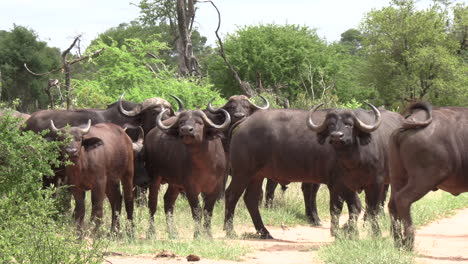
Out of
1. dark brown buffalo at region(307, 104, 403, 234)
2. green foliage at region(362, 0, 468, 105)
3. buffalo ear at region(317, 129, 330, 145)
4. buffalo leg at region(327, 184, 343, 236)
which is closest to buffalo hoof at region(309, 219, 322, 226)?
buffalo leg at region(327, 184, 343, 236)

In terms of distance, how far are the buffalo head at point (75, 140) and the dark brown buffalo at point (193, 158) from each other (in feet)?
4.37

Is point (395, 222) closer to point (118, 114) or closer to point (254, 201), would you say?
point (254, 201)

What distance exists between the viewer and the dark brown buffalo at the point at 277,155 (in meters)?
12.2

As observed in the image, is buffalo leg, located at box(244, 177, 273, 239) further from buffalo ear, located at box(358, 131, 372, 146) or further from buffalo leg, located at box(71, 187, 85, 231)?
buffalo leg, located at box(71, 187, 85, 231)

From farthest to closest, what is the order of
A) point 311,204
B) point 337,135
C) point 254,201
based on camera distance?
point 311,204
point 254,201
point 337,135

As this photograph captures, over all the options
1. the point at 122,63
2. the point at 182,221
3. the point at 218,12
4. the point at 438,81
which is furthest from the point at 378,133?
the point at 438,81

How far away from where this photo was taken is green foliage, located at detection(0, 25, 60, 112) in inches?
1972

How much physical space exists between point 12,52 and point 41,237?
1812 inches

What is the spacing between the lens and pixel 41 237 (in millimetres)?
7523

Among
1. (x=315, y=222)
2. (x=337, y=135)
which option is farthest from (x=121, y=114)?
(x=337, y=135)

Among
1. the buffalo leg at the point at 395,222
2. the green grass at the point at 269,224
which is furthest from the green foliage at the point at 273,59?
the buffalo leg at the point at 395,222

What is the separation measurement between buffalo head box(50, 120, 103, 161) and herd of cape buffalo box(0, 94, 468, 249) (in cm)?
1

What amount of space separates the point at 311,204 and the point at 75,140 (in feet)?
18.1

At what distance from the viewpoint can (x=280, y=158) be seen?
1238cm
